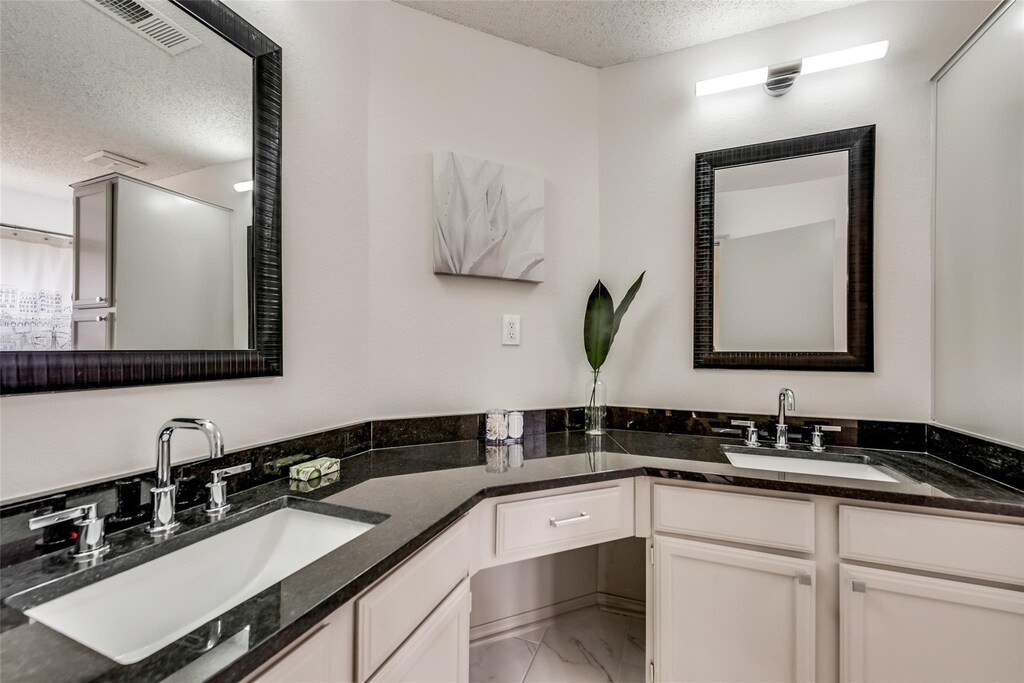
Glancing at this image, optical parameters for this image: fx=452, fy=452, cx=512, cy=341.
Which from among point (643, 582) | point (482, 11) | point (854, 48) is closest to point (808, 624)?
point (643, 582)

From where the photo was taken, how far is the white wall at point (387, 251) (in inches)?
43.6

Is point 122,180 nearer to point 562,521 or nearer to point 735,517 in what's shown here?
point 562,521

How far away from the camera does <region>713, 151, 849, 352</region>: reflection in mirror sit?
5.49 ft

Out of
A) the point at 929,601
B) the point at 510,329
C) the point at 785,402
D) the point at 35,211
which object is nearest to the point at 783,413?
the point at 785,402

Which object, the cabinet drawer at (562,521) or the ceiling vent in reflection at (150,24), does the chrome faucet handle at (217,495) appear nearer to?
the cabinet drawer at (562,521)

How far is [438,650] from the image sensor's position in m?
0.97

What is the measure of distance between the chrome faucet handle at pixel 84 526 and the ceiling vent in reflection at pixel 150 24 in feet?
3.06

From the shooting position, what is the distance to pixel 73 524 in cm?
79

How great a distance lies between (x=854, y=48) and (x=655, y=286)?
107cm

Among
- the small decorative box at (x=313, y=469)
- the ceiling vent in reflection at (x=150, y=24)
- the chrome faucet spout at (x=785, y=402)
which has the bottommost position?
the small decorative box at (x=313, y=469)

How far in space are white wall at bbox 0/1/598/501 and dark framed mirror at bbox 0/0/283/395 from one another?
84 millimetres

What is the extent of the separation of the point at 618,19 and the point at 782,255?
1113 millimetres

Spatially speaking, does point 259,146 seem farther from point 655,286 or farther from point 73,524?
point 655,286

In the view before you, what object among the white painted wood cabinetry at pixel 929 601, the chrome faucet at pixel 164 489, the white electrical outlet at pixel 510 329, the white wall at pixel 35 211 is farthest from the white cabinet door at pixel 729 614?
the white wall at pixel 35 211
